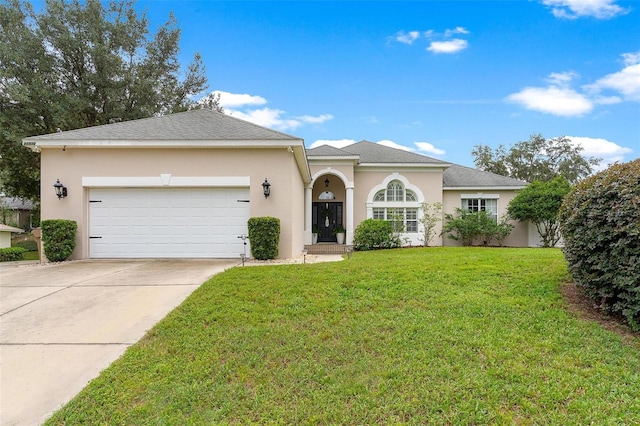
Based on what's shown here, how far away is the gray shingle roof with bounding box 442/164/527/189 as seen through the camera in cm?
1678

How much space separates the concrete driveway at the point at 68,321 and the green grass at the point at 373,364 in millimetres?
308

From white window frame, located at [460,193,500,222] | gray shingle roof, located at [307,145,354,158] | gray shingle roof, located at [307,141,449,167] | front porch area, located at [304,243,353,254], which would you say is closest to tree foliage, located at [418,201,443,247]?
white window frame, located at [460,193,500,222]

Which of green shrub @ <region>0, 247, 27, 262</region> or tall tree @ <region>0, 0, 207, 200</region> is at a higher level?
tall tree @ <region>0, 0, 207, 200</region>

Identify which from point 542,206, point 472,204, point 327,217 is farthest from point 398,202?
point 542,206

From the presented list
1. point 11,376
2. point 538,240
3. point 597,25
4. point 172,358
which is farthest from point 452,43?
point 11,376

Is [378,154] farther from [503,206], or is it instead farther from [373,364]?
[373,364]

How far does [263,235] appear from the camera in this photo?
362 inches

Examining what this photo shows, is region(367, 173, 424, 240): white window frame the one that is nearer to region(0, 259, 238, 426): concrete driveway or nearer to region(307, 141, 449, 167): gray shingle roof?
region(307, 141, 449, 167): gray shingle roof

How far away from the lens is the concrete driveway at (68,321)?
3.05 meters

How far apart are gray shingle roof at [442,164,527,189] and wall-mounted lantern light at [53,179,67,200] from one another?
15373 millimetres

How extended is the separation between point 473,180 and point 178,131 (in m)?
14.2

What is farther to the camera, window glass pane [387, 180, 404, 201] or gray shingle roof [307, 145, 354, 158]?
window glass pane [387, 180, 404, 201]

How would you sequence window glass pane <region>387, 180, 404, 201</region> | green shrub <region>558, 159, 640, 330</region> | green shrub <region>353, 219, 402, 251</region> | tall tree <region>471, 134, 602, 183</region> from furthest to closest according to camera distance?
tall tree <region>471, 134, 602, 183</region>
window glass pane <region>387, 180, 404, 201</region>
green shrub <region>353, 219, 402, 251</region>
green shrub <region>558, 159, 640, 330</region>

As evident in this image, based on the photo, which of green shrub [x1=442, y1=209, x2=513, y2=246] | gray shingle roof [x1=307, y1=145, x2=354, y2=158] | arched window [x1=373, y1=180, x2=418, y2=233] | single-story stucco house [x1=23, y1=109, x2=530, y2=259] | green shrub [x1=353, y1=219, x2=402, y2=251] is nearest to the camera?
single-story stucco house [x1=23, y1=109, x2=530, y2=259]
